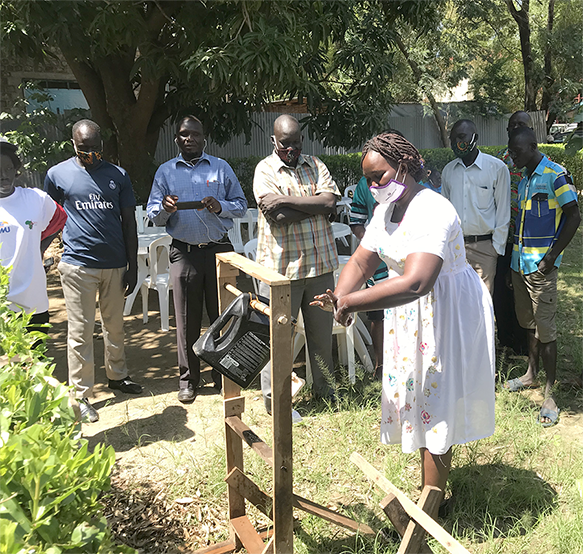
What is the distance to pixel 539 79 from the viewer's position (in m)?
19.3

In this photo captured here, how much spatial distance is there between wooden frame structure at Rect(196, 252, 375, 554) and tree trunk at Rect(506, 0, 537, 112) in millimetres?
17554

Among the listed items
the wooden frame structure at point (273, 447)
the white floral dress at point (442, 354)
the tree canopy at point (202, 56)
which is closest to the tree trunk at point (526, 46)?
the tree canopy at point (202, 56)

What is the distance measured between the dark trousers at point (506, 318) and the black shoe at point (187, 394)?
2.78 meters

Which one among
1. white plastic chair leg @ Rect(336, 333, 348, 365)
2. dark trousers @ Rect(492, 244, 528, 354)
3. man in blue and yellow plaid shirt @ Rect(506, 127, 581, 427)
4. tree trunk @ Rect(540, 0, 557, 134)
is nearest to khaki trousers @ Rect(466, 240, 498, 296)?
man in blue and yellow plaid shirt @ Rect(506, 127, 581, 427)

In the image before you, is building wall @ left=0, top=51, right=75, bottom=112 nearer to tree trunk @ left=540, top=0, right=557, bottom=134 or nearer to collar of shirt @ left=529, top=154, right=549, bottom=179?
collar of shirt @ left=529, top=154, right=549, bottom=179

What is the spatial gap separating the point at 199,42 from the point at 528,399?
5.01 m

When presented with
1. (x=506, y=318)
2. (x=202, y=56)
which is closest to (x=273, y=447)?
(x=506, y=318)

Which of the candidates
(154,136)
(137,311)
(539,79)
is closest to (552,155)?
(539,79)

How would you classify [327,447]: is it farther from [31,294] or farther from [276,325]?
[31,294]

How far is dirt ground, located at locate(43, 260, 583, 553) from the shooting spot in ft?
9.70

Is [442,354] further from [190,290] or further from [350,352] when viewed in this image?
[190,290]

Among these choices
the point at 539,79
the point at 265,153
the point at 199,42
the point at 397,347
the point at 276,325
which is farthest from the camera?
the point at 539,79

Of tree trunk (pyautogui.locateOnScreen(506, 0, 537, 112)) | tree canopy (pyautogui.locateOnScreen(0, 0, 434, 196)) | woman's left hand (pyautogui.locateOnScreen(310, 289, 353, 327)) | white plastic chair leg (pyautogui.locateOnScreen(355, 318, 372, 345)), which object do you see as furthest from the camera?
tree trunk (pyautogui.locateOnScreen(506, 0, 537, 112))

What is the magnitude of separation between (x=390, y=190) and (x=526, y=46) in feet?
61.7
